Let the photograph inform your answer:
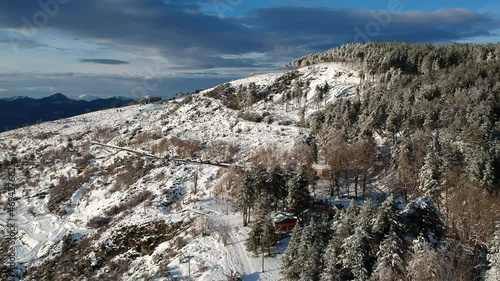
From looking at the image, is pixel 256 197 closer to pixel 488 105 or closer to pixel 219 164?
pixel 219 164

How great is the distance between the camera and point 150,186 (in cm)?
7162

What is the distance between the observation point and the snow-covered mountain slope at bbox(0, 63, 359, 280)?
1833 inches

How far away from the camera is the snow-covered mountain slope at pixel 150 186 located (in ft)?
153

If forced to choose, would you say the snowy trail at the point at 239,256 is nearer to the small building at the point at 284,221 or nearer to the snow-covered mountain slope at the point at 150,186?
the snow-covered mountain slope at the point at 150,186

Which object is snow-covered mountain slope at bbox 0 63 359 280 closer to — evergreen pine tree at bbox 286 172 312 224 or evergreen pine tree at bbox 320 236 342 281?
evergreen pine tree at bbox 286 172 312 224

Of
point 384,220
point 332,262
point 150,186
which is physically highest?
point 384,220

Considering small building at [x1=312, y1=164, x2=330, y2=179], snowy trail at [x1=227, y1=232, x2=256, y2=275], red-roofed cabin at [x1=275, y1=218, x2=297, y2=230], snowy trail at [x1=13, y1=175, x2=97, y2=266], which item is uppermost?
small building at [x1=312, y1=164, x2=330, y2=179]

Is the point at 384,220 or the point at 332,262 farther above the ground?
the point at 384,220

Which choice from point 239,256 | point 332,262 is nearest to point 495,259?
Answer: point 332,262

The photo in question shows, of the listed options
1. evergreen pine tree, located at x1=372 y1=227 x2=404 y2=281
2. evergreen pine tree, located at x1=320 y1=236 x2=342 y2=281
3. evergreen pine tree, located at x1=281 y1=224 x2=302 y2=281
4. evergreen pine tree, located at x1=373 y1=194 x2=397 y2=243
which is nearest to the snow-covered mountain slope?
evergreen pine tree, located at x1=281 y1=224 x2=302 y2=281

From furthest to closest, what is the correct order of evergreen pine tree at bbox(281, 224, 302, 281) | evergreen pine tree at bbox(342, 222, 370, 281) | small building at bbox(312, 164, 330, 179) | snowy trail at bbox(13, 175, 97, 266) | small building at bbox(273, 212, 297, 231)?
snowy trail at bbox(13, 175, 97, 266)
small building at bbox(312, 164, 330, 179)
small building at bbox(273, 212, 297, 231)
evergreen pine tree at bbox(281, 224, 302, 281)
evergreen pine tree at bbox(342, 222, 370, 281)

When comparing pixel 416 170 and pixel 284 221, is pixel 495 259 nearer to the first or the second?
pixel 284 221

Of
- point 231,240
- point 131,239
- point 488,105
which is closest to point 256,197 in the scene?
point 231,240

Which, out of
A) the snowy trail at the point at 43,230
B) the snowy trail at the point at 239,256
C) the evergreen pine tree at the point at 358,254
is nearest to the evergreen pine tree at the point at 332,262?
the evergreen pine tree at the point at 358,254
